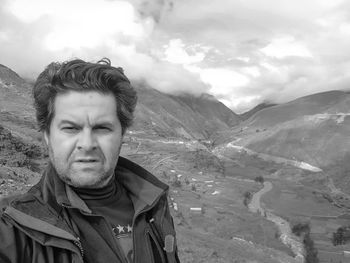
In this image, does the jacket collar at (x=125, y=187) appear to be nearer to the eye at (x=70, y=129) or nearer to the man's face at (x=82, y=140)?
the man's face at (x=82, y=140)

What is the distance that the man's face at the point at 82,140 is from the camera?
436 cm

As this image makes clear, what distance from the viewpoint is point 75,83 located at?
446 cm

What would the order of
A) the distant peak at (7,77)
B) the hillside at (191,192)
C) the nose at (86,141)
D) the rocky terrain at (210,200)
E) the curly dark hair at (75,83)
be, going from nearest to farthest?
A: the nose at (86,141) → the curly dark hair at (75,83) → the hillside at (191,192) → the rocky terrain at (210,200) → the distant peak at (7,77)

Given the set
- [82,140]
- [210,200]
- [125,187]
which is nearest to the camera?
[82,140]

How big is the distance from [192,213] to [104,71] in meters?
66.4

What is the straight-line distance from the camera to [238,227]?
77.4 meters

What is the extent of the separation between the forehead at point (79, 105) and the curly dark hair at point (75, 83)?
6 centimetres

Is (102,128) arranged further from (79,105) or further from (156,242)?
(156,242)

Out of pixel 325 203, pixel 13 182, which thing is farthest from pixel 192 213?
Answer: pixel 325 203

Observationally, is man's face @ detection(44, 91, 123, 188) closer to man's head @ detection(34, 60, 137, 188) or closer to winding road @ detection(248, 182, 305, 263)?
man's head @ detection(34, 60, 137, 188)

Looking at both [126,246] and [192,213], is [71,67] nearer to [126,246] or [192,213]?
[126,246]

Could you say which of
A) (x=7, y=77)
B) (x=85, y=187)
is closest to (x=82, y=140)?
(x=85, y=187)

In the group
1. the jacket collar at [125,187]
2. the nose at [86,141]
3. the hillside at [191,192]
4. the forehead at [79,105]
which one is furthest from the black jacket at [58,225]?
the hillside at [191,192]

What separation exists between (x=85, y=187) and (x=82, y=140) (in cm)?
54
